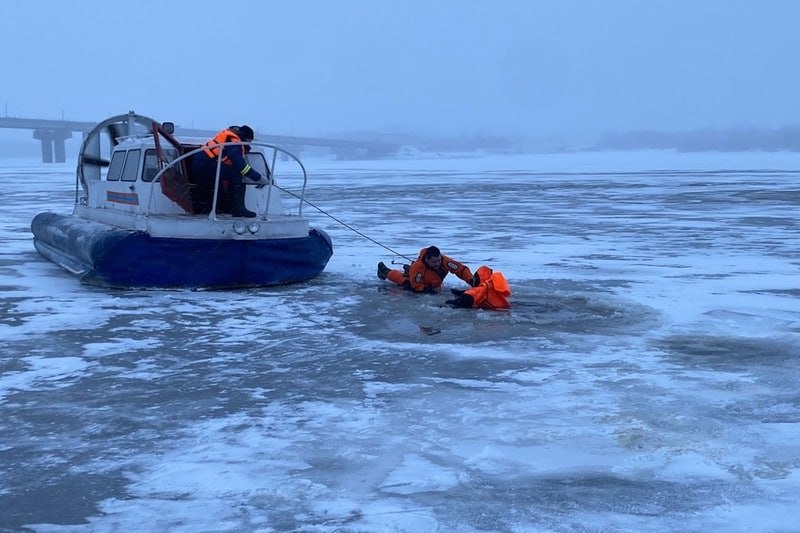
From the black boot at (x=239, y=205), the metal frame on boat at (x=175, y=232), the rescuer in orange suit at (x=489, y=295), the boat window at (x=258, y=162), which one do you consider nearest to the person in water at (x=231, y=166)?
the black boot at (x=239, y=205)

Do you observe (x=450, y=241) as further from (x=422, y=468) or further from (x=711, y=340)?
(x=422, y=468)

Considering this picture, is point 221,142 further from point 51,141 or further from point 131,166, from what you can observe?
point 51,141

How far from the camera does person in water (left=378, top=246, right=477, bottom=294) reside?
8219 mm

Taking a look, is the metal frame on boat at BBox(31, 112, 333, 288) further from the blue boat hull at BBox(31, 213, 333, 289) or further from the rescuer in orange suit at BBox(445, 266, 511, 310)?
the rescuer in orange suit at BBox(445, 266, 511, 310)

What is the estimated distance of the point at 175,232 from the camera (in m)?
8.44

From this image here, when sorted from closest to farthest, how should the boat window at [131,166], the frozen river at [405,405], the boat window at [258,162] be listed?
the frozen river at [405,405]
the boat window at [131,166]
the boat window at [258,162]

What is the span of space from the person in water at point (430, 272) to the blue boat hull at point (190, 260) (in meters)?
1.05

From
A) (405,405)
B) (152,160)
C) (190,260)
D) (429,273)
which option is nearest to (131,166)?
(152,160)

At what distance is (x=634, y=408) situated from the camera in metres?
4.66

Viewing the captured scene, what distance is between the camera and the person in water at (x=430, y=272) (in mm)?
8219

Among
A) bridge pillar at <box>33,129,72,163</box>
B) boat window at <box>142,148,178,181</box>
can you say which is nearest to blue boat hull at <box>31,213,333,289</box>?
boat window at <box>142,148,178,181</box>

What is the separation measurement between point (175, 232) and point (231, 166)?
93cm

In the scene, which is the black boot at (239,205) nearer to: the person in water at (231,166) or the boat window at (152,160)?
the person in water at (231,166)

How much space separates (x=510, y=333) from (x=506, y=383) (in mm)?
1431
